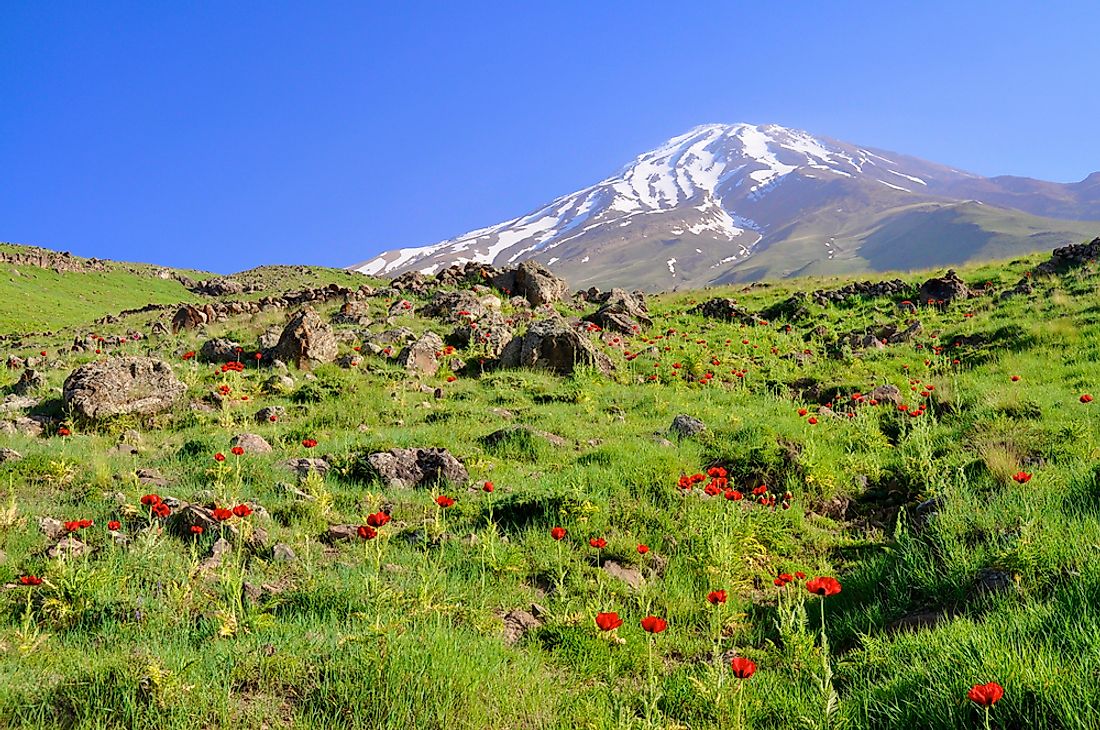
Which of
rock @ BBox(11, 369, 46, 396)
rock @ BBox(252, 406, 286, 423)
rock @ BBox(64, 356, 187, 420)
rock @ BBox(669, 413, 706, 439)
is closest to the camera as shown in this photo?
rock @ BBox(669, 413, 706, 439)

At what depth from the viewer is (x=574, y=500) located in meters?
5.75

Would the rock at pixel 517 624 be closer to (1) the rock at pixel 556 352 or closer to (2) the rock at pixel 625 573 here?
(2) the rock at pixel 625 573

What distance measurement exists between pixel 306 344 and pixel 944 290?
2151 cm

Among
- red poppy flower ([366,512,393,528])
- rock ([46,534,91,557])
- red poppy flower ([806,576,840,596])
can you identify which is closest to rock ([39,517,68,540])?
rock ([46,534,91,557])

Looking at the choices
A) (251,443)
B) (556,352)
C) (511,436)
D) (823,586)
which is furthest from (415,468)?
(556,352)

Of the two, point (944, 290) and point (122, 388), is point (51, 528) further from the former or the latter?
point (944, 290)

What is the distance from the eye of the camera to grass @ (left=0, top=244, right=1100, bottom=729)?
2729 mm

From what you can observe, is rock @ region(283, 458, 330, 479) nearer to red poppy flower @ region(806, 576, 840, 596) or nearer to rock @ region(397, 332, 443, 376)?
red poppy flower @ region(806, 576, 840, 596)

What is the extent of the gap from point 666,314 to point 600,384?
1222 cm

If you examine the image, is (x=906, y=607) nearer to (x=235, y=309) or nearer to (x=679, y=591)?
(x=679, y=591)

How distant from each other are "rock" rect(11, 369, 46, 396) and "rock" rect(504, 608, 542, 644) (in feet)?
35.6

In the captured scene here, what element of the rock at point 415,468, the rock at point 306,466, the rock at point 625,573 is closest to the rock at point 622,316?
the rock at point 415,468

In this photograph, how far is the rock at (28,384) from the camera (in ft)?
33.8

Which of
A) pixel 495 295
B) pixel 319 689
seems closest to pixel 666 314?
pixel 495 295
